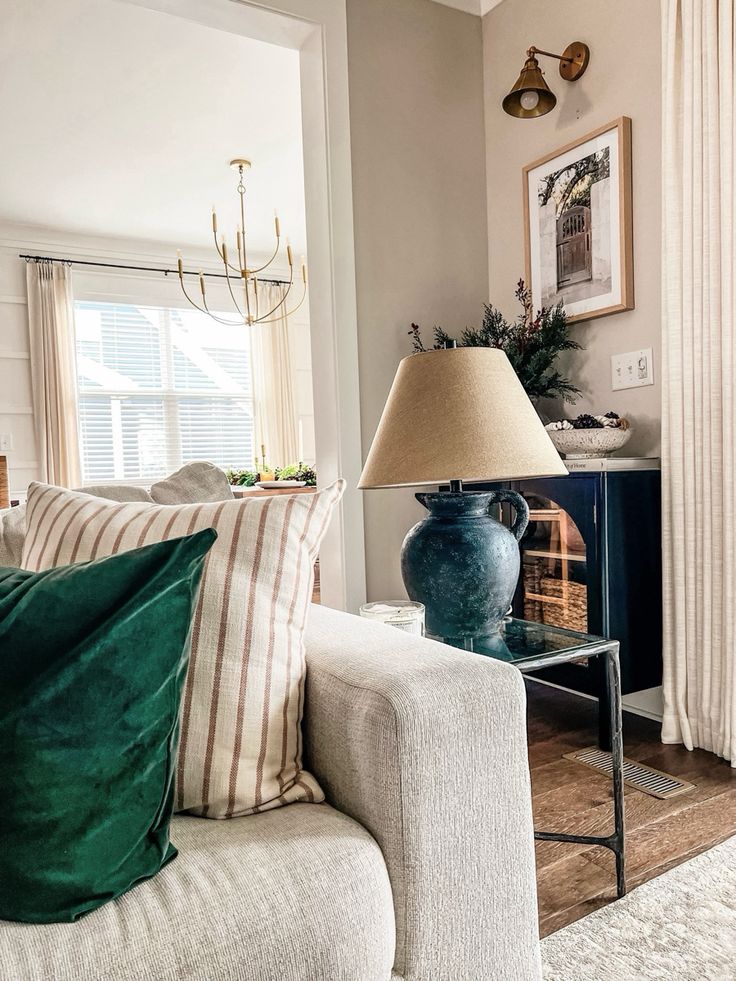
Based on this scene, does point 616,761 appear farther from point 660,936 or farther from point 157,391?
point 157,391

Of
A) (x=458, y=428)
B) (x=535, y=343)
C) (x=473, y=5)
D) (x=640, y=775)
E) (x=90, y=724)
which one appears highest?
(x=473, y=5)

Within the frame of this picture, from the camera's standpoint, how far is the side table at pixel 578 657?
4.50 feet

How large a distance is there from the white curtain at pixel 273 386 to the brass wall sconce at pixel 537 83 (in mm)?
4343

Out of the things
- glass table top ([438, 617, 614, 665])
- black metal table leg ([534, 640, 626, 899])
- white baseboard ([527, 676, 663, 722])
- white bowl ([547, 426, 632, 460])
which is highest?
white bowl ([547, 426, 632, 460])

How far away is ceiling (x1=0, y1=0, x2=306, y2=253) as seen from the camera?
10.3 ft

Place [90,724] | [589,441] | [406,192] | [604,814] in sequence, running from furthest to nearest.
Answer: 1. [406,192]
2. [589,441]
3. [604,814]
4. [90,724]

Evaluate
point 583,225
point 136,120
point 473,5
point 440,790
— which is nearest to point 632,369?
point 583,225

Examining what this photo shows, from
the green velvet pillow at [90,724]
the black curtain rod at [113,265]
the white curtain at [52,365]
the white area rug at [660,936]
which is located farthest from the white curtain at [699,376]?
the white curtain at [52,365]

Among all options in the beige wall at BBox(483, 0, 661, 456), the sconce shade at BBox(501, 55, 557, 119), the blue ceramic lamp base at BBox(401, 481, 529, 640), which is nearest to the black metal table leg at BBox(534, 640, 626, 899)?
the blue ceramic lamp base at BBox(401, 481, 529, 640)

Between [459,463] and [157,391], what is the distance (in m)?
5.38

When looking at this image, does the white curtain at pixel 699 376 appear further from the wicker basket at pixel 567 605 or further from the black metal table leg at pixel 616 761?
the black metal table leg at pixel 616 761

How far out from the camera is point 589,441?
7.49 ft

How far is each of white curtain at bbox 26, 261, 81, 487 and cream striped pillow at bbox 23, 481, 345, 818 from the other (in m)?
4.90

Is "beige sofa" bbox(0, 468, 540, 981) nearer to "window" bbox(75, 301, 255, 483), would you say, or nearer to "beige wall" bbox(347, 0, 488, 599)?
"beige wall" bbox(347, 0, 488, 599)
